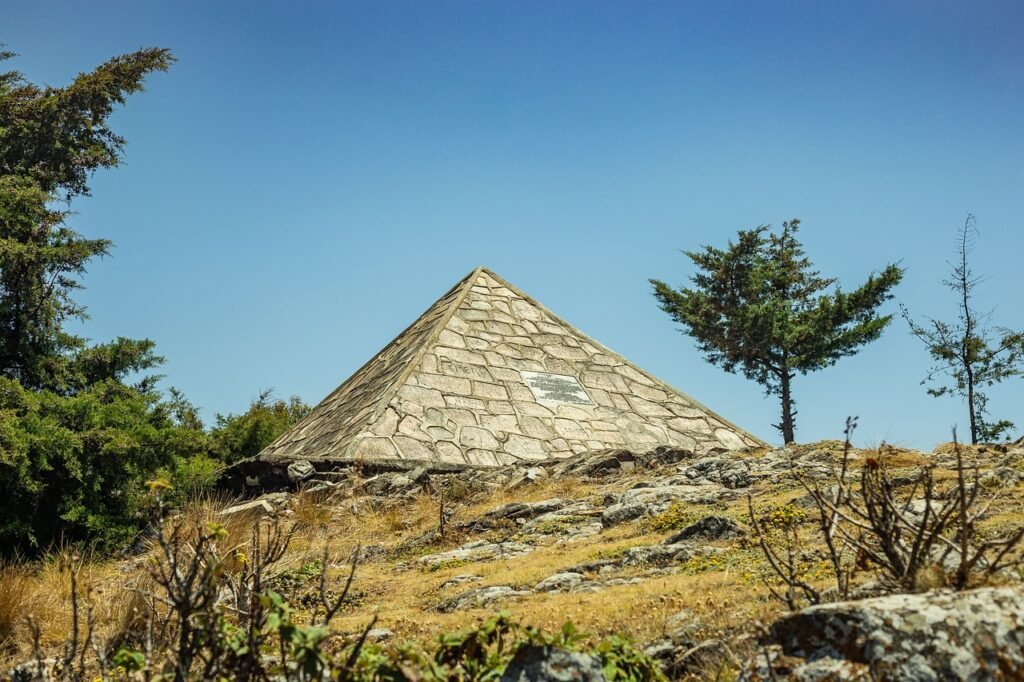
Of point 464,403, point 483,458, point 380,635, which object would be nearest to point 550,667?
point 380,635

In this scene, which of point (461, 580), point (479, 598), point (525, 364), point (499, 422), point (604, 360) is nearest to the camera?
point (479, 598)

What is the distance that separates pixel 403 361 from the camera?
13258 millimetres

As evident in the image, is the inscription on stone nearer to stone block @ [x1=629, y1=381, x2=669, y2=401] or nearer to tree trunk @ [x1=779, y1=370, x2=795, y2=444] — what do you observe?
stone block @ [x1=629, y1=381, x2=669, y2=401]

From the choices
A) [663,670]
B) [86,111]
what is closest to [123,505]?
[663,670]

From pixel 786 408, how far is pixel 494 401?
52.9 ft

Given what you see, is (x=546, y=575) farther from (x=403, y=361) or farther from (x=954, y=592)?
(x=403, y=361)

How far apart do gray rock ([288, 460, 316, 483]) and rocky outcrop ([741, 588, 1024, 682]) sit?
25.9 feet

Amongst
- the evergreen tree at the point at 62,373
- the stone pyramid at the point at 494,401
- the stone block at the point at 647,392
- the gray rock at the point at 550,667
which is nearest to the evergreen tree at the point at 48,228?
the evergreen tree at the point at 62,373

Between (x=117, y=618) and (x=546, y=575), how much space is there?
9.34 ft

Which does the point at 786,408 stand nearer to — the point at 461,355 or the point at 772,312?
the point at 772,312

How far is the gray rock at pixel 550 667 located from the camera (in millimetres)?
2975

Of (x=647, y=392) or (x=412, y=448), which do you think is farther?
(x=647, y=392)

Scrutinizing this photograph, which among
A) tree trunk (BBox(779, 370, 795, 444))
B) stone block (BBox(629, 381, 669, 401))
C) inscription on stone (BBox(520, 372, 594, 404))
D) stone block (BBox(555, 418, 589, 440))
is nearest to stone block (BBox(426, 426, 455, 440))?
stone block (BBox(555, 418, 589, 440))

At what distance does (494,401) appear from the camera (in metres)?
12.5
